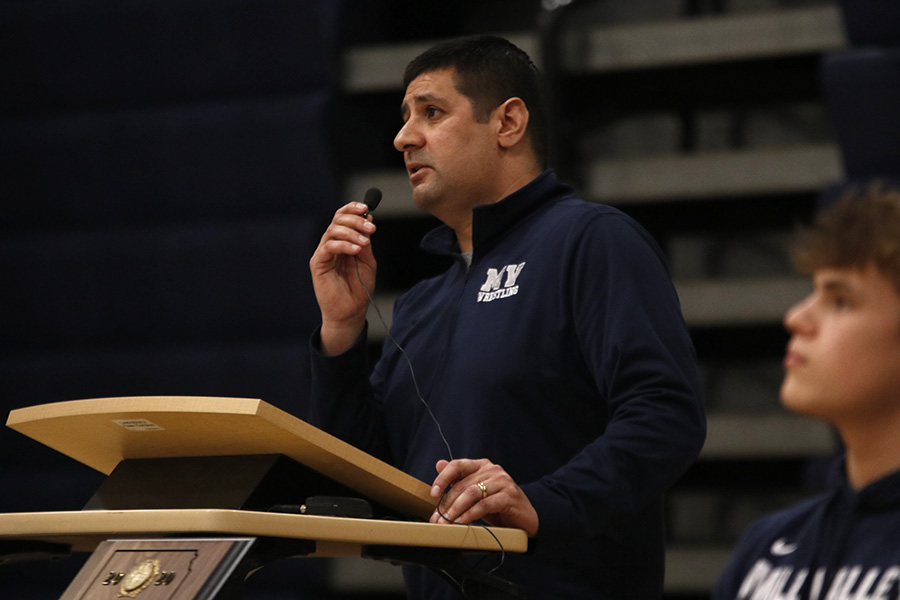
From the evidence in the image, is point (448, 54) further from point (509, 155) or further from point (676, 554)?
point (676, 554)

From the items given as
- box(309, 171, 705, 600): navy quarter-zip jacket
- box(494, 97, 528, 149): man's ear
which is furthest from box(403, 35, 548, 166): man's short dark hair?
box(309, 171, 705, 600): navy quarter-zip jacket

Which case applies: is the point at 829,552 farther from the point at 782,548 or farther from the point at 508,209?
the point at 508,209

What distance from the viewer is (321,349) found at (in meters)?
1.61

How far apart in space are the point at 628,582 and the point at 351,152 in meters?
2.46

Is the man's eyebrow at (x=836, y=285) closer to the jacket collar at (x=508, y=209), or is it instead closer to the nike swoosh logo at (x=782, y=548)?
the nike swoosh logo at (x=782, y=548)

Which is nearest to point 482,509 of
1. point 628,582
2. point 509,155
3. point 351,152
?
point 628,582

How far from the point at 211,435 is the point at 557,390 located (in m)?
0.47

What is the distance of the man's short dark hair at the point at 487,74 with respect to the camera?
1.70m

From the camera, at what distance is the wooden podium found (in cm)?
102

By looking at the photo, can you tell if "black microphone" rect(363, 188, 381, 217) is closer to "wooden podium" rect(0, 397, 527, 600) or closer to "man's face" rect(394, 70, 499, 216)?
"man's face" rect(394, 70, 499, 216)

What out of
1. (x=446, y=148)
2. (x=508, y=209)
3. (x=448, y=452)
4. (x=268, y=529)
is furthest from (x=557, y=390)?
(x=268, y=529)

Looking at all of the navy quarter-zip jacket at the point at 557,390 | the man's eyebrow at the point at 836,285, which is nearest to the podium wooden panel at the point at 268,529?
the navy quarter-zip jacket at the point at 557,390

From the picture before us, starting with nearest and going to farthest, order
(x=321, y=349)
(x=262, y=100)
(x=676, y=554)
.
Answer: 1. (x=321, y=349)
2. (x=676, y=554)
3. (x=262, y=100)

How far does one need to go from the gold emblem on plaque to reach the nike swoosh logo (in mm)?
535
